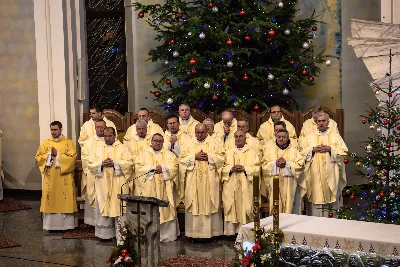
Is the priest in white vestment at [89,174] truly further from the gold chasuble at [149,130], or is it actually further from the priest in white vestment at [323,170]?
the priest in white vestment at [323,170]

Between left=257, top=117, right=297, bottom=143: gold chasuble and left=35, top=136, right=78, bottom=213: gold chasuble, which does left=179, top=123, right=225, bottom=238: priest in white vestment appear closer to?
left=257, top=117, right=297, bottom=143: gold chasuble

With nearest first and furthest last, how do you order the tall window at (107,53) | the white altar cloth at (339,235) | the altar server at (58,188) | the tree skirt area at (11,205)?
the white altar cloth at (339,235), the altar server at (58,188), the tree skirt area at (11,205), the tall window at (107,53)

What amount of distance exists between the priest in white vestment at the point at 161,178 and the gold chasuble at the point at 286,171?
1.35m

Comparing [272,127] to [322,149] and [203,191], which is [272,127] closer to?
[322,149]

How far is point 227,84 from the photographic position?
13.9m

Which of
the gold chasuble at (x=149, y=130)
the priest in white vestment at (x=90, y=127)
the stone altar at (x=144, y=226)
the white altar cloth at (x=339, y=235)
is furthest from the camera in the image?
the priest in white vestment at (x=90, y=127)

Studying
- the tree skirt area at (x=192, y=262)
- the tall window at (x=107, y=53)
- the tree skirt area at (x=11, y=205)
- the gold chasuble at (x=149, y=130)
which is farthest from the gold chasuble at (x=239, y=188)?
the tall window at (x=107, y=53)

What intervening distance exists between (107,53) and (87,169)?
404 centimetres

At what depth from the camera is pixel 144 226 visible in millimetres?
7840

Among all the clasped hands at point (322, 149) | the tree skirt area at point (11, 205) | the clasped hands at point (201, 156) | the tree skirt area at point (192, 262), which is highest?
the clasped hands at point (322, 149)

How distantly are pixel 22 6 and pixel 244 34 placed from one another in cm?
440

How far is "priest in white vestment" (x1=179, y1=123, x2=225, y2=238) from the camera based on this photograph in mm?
11492

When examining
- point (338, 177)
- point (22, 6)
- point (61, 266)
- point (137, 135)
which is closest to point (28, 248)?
point (61, 266)

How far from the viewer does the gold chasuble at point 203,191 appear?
11.5 m
